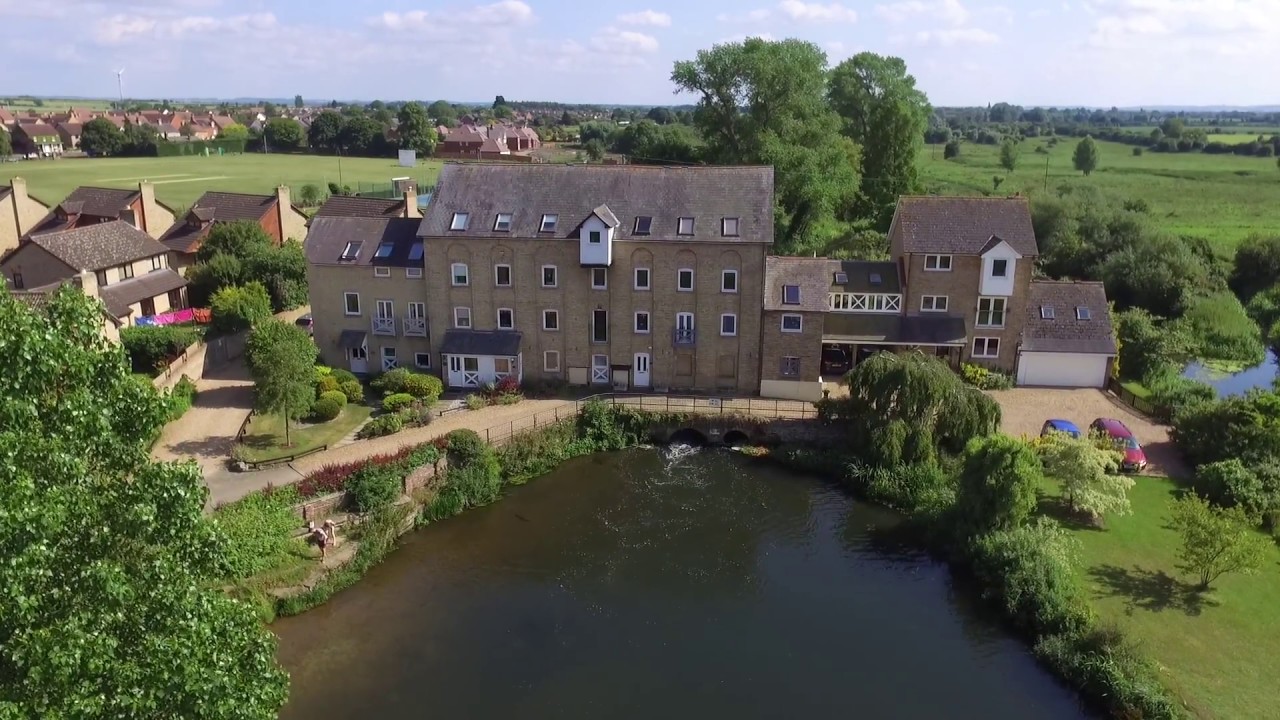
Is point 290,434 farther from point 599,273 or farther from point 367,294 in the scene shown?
point 599,273

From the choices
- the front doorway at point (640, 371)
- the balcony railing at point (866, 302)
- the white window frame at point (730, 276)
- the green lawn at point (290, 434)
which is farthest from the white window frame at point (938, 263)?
the green lawn at point (290, 434)

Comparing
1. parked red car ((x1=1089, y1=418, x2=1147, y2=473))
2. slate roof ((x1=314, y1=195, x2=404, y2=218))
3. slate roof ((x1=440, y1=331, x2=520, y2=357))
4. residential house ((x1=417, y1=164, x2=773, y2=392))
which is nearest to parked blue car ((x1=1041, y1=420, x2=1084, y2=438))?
parked red car ((x1=1089, y1=418, x2=1147, y2=473))

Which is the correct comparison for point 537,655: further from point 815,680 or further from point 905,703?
point 905,703

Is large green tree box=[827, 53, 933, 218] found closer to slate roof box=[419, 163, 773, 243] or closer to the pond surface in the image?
the pond surface

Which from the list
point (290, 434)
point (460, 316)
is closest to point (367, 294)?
point (460, 316)

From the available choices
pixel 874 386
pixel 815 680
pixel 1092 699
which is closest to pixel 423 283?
pixel 874 386

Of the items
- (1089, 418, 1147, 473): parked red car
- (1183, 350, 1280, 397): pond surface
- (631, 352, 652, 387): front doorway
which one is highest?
(631, 352, 652, 387): front doorway

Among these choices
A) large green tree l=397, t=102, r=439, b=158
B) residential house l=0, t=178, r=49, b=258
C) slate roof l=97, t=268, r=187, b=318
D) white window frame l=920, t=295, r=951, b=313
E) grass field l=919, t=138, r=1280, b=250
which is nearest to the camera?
white window frame l=920, t=295, r=951, b=313
